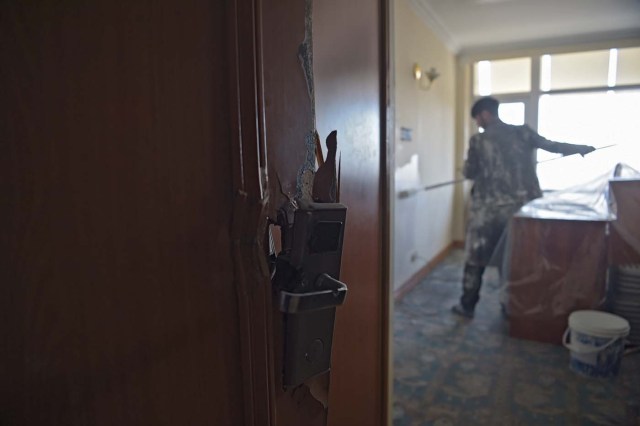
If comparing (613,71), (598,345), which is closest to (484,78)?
(613,71)

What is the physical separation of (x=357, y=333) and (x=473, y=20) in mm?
3714

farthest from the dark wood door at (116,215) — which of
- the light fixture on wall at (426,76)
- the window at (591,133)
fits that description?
the light fixture on wall at (426,76)

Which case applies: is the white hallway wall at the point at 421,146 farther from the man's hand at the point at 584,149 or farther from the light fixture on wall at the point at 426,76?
the man's hand at the point at 584,149

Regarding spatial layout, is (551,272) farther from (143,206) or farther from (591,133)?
(143,206)

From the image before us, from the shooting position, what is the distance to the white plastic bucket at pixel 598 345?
2.08 meters

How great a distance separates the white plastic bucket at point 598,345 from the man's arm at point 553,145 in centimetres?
88

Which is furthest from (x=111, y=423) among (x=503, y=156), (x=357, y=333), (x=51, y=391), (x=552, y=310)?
(x=503, y=156)

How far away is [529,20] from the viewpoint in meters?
3.84

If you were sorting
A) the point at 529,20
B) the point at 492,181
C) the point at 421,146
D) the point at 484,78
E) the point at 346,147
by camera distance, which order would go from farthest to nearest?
the point at 484,78 → the point at 529,20 → the point at 421,146 → the point at 492,181 → the point at 346,147

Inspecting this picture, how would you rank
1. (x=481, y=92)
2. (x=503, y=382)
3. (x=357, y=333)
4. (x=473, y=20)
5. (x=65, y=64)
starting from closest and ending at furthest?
(x=65, y=64)
(x=357, y=333)
(x=503, y=382)
(x=473, y=20)
(x=481, y=92)

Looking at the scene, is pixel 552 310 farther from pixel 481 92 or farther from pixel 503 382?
pixel 481 92

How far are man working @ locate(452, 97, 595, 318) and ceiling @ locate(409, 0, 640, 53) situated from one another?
1243 mm

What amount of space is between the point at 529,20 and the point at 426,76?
1.14m

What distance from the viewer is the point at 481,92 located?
179 inches
